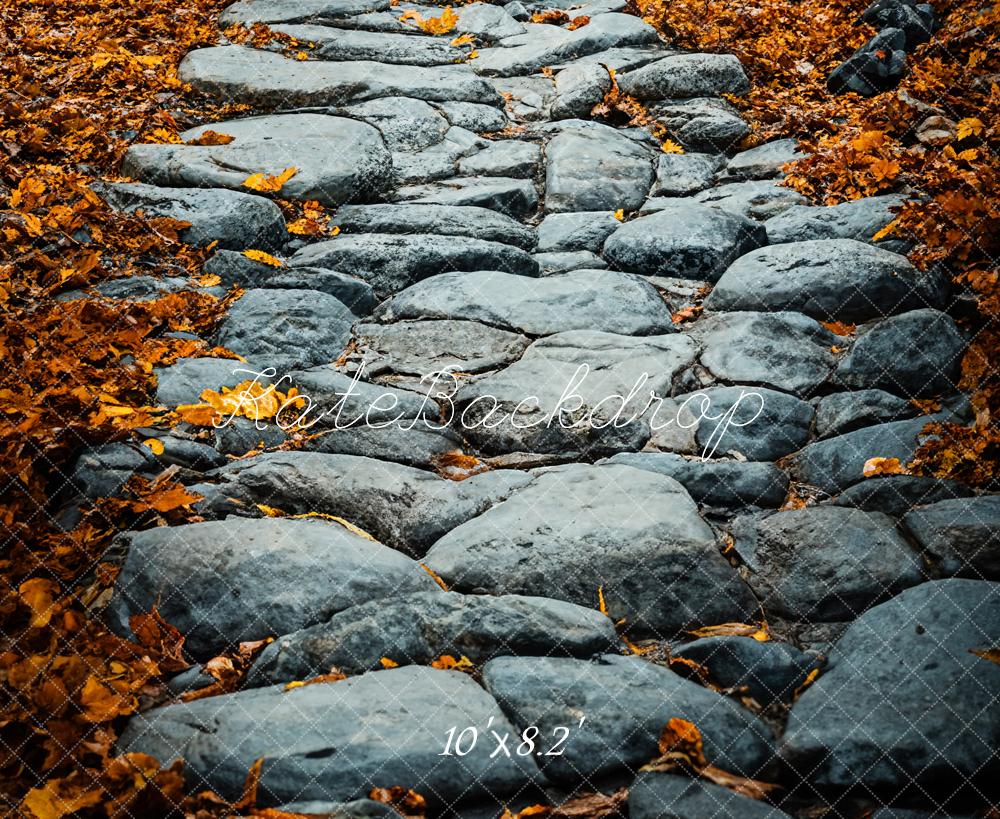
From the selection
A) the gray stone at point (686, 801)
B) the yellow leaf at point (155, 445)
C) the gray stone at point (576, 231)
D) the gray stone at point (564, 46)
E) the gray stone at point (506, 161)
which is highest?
the gray stone at point (564, 46)

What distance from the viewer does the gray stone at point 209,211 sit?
4.21 meters

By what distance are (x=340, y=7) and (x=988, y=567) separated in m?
6.53

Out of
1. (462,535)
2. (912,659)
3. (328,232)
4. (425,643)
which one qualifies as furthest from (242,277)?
(912,659)

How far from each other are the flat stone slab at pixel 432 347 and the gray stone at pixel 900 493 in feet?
5.34

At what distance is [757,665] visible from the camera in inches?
87.4

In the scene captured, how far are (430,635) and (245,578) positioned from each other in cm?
62

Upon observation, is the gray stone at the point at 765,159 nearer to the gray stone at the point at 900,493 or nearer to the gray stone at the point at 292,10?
the gray stone at the point at 900,493

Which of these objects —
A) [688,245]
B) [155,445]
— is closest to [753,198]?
[688,245]

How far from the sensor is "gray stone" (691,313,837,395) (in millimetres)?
3364

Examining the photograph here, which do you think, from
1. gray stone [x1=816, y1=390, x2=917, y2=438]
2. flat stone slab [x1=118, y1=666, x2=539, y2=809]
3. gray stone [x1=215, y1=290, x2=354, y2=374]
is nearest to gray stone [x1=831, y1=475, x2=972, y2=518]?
gray stone [x1=816, y1=390, x2=917, y2=438]

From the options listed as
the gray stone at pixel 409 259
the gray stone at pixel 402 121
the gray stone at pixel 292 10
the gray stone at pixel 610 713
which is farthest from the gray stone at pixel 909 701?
the gray stone at pixel 292 10

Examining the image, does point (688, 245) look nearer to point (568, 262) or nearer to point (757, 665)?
point (568, 262)

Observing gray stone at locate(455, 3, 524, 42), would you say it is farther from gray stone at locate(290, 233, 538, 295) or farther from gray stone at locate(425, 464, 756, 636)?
gray stone at locate(425, 464, 756, 636)

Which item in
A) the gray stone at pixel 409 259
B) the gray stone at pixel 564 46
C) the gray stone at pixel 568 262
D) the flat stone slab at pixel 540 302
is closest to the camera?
the flat stone slab at pixel 540 302
